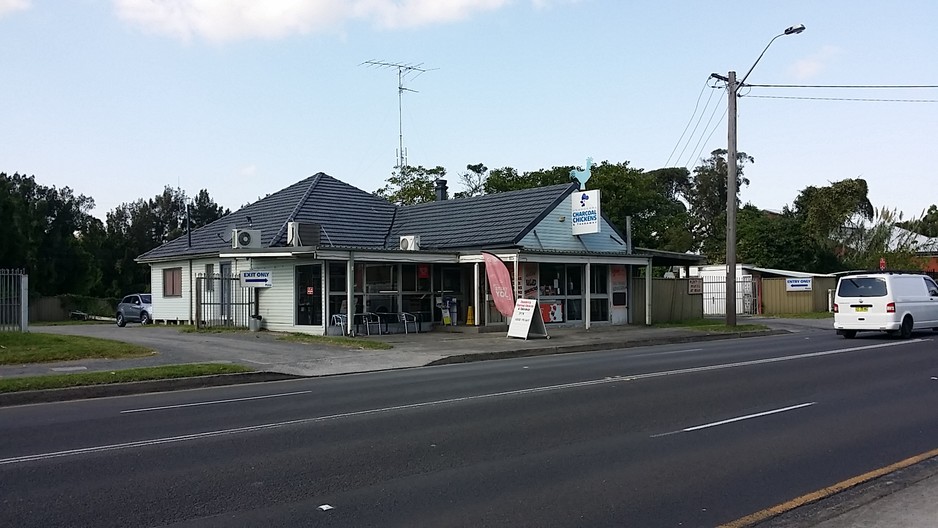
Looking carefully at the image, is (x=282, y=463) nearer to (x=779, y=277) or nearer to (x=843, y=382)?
(x=843, y=382)

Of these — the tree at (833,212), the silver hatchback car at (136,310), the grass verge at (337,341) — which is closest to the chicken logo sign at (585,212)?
the grass verge at (337,341)

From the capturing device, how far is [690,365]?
1688cm

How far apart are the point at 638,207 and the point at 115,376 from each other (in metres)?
44.1

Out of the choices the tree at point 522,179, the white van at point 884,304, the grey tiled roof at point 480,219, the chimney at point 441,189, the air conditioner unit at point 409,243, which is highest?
the tree at point 522,179

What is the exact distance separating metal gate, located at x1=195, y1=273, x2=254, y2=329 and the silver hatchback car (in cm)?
565

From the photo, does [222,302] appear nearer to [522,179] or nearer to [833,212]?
[522,179]

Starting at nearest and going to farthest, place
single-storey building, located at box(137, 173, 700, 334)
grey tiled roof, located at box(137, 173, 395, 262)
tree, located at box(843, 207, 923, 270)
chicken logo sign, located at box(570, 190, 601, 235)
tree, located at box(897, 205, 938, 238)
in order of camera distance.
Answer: single-storey building, located at box(137, 173, 700, 334) → chicken logo sign, located at box(570, 190, 601, 235) → grey tiled roof, located at box(137, 173, 395, 262) → tree, located at box(843, 207, 923, 270) → tree, located at box(897, 205, 938, 238)

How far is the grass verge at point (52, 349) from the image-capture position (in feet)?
57.7

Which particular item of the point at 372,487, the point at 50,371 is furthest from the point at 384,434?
the point at 50,371

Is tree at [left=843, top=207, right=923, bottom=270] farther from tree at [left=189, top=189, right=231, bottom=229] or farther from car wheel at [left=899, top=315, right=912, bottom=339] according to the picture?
tree at [left=189, top=189, right=231, bottom=229]

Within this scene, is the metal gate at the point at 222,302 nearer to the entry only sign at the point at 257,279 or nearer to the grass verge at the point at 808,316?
the entry only sign at the point at 257,279

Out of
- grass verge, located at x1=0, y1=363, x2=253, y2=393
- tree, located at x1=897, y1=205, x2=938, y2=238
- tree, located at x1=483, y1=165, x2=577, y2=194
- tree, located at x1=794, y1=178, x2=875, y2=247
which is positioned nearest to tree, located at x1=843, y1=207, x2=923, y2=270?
tree, located at x1=794, y1=178, x2=875, y2=247

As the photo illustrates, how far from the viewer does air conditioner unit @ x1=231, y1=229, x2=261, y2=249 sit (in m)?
28.1

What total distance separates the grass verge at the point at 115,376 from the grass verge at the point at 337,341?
551cm
